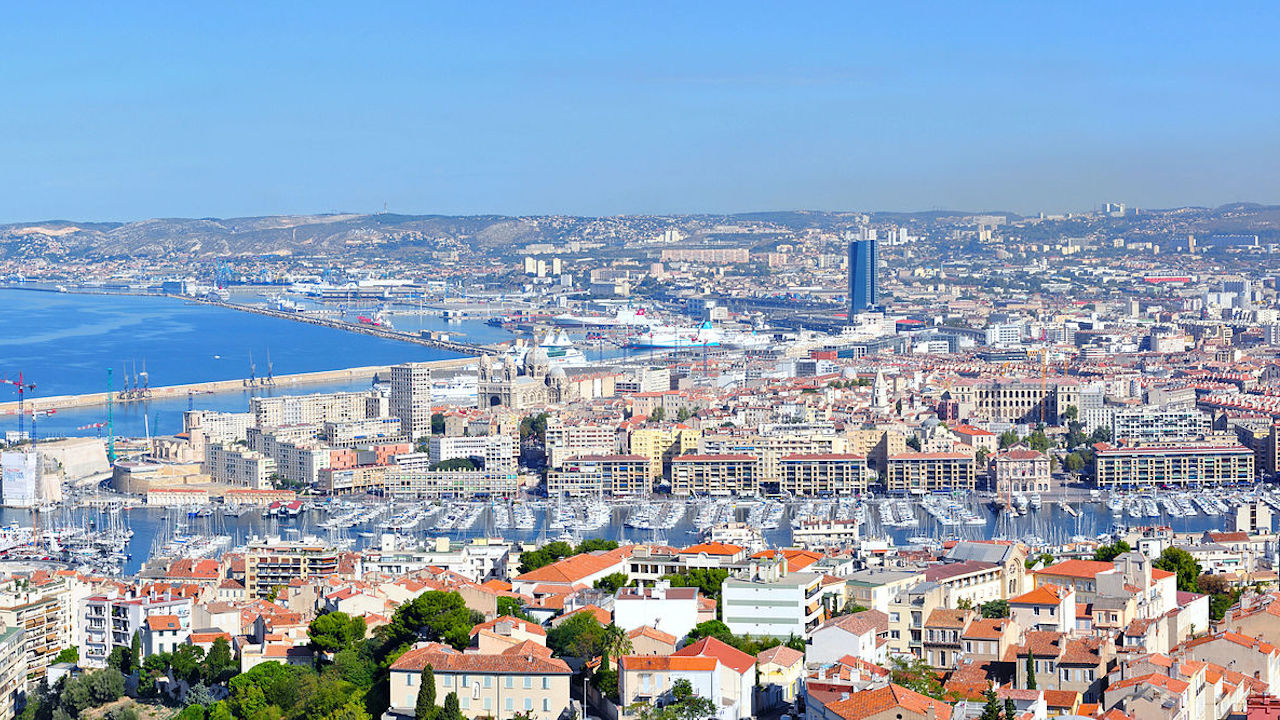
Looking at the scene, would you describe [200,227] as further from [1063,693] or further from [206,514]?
[1063,693]

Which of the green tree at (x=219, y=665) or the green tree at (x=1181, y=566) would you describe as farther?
the green tree at (x=1181, y=566)

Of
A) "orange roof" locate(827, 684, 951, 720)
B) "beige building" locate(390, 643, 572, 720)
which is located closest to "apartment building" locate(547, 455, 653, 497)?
"beige building" locate(390, 643, 572, 720)

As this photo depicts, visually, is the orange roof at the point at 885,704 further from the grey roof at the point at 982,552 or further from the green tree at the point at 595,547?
the green tree at the point at 595,547

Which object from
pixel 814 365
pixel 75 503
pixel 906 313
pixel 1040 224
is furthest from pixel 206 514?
pixel 1040 224

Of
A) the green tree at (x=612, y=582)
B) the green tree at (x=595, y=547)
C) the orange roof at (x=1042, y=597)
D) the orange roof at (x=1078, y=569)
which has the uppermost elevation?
the orange roof at (x=1042, y=597)

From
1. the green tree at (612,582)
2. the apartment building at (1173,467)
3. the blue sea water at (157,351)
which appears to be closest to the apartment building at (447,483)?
the apartment building at (1173,467)

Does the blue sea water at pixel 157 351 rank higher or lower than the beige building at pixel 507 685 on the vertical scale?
lower
